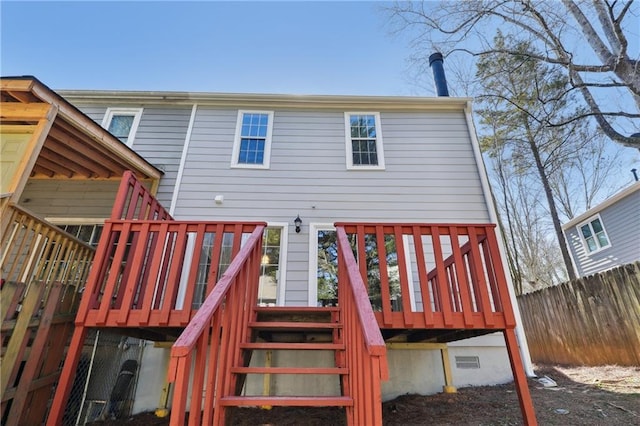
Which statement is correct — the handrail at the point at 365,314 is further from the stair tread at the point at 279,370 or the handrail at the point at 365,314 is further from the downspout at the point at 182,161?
the downspout at the point at 182,161

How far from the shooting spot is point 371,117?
6.50 metres

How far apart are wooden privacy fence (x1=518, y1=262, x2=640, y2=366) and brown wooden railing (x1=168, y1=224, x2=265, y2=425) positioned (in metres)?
6.22

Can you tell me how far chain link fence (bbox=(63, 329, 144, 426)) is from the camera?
3793mm

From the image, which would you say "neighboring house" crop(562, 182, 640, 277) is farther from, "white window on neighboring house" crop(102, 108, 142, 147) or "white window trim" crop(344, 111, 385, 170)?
"white window on neighboring house" crop(102, 108, 142, 147)

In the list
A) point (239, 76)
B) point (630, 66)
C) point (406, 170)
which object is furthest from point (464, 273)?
point (239, 76)

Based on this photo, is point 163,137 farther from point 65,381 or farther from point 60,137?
point 65,381

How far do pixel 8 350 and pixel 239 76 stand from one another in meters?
7.46

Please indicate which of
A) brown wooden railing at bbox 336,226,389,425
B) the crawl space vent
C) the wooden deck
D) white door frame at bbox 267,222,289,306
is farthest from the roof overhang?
the crawl space vent

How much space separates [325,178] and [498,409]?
4.32m

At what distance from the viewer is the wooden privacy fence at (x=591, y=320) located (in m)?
4.85

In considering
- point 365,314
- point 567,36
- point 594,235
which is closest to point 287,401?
point 365,314

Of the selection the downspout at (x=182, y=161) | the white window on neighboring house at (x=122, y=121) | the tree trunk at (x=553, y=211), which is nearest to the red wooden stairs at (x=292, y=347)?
the downspout at (x=182, y=161)

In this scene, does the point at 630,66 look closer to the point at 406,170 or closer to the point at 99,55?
the point at 406,170

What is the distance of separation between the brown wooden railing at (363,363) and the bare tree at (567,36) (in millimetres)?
6639
